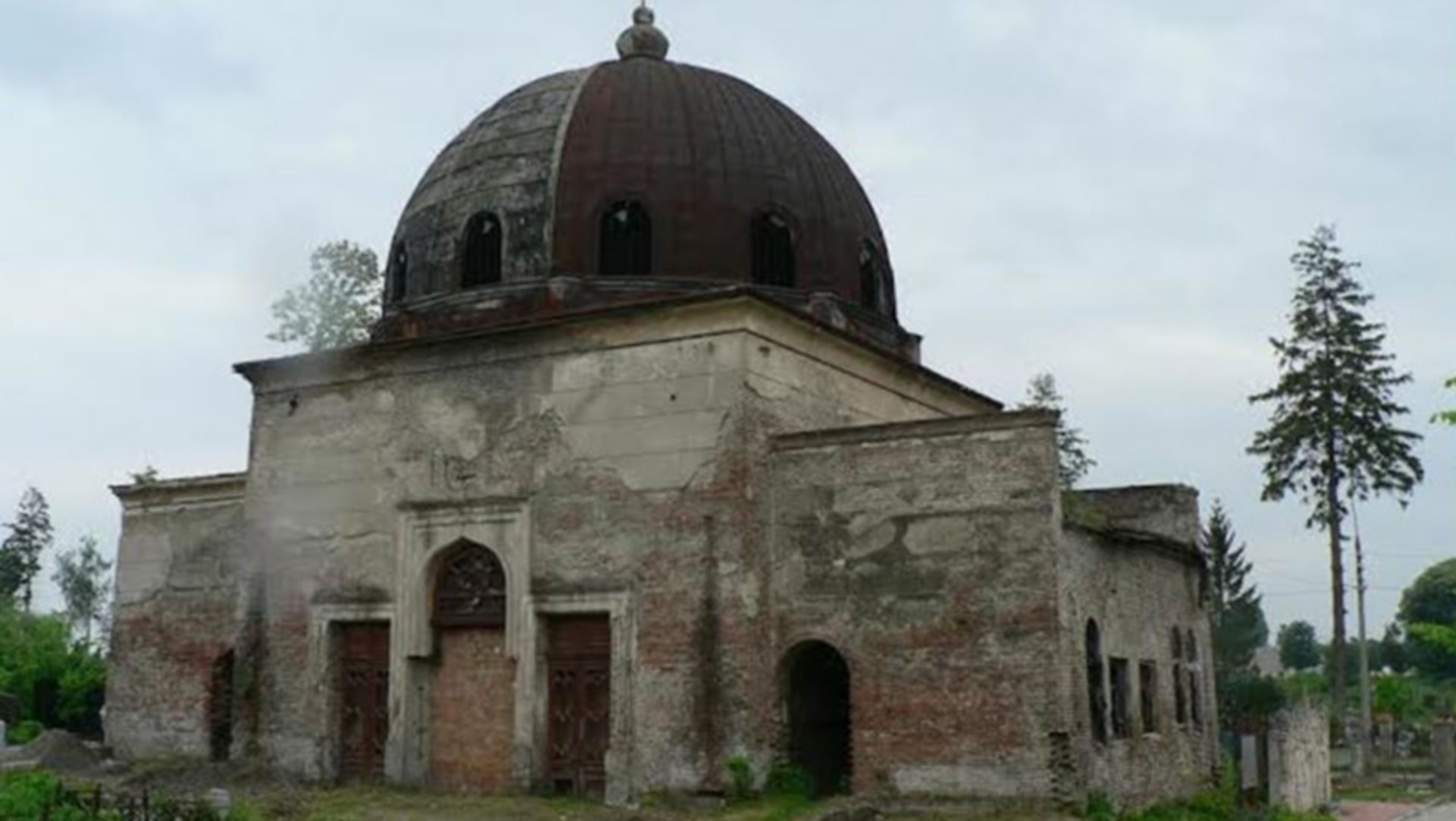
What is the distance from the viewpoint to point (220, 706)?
2281 cm

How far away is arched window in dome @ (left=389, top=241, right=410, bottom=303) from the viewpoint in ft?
74.7

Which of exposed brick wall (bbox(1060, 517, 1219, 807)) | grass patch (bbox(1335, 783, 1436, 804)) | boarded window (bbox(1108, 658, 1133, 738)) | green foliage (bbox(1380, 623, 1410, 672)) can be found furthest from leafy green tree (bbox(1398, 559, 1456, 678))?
boarded window (bbox(1108, 658, 1133, 738))

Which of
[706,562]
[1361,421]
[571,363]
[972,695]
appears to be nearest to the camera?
[972,695]

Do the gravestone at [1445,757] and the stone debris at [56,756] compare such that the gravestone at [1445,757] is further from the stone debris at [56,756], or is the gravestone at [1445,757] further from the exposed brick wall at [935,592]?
the stone debris at [56,756]

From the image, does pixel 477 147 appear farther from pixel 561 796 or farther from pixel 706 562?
pixel 561 796

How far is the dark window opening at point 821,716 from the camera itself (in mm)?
17828

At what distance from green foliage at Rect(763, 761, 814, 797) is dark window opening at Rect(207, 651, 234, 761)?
31.4 ft

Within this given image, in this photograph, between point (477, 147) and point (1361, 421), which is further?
point (1361, 421)

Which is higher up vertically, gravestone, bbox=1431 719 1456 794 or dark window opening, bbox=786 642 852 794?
dark window opening, bbox=786 642 852 794

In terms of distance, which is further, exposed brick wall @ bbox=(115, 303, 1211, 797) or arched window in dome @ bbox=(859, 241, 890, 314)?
arched window in dome @ bbox=(859, 241, 890, 314)

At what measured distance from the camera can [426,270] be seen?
22.1m

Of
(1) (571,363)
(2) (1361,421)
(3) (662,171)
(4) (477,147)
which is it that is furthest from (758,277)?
(2) (1361,421)

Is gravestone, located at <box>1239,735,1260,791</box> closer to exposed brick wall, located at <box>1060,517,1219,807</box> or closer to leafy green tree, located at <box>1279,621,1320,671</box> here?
exposed brick wall, located at <box>1060,517,1219,807</box>

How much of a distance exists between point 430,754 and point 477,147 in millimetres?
9014
